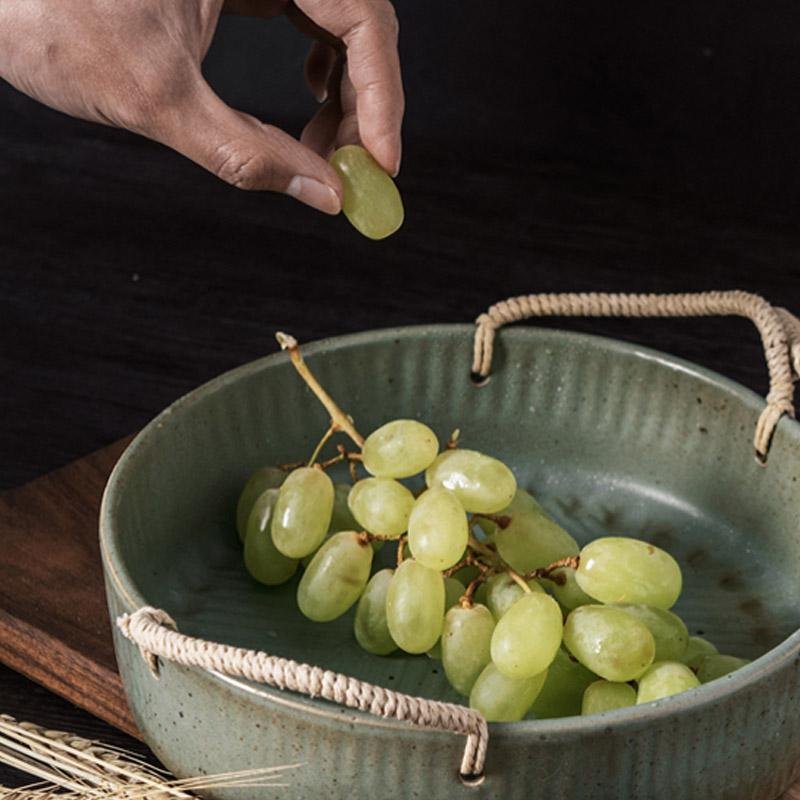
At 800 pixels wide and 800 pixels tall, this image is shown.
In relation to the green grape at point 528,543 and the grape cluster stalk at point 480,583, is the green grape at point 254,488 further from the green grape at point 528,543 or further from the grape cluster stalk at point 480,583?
the green grape at point 528,543

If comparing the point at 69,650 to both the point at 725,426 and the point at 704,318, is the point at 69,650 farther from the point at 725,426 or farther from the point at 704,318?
the point at 704,318

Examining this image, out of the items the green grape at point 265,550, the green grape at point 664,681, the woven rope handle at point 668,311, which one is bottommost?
the green grape at point 265,550

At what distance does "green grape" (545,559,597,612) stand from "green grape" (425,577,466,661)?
42 mm

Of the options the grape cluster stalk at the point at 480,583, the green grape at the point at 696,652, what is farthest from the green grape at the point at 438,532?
the green grape at the point at 696,652

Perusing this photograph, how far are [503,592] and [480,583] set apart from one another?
0.03 metres

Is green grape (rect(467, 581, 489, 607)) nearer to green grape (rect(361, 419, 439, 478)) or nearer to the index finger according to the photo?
green grape (rect(361, 419, 439, 478))

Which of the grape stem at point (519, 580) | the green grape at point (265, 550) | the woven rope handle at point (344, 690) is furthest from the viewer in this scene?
the green grape at point (265, 550)

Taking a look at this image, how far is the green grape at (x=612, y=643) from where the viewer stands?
1.98 ft

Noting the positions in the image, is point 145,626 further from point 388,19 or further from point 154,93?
point 388,19

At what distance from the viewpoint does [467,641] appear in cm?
63

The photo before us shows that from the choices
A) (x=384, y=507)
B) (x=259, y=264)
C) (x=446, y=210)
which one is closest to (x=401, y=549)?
(x=384, y=507)

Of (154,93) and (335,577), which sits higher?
(154,93)

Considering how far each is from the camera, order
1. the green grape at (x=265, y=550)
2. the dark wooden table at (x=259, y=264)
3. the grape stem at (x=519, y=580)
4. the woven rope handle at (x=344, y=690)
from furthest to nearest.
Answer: the dark wooden table at (x=259, y=264), the green grape at (x=265, y=550), the grape stem at (x=519, y=580), the woven rope handle at (x=344, y=690)

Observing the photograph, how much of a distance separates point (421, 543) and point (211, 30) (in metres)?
0.28
